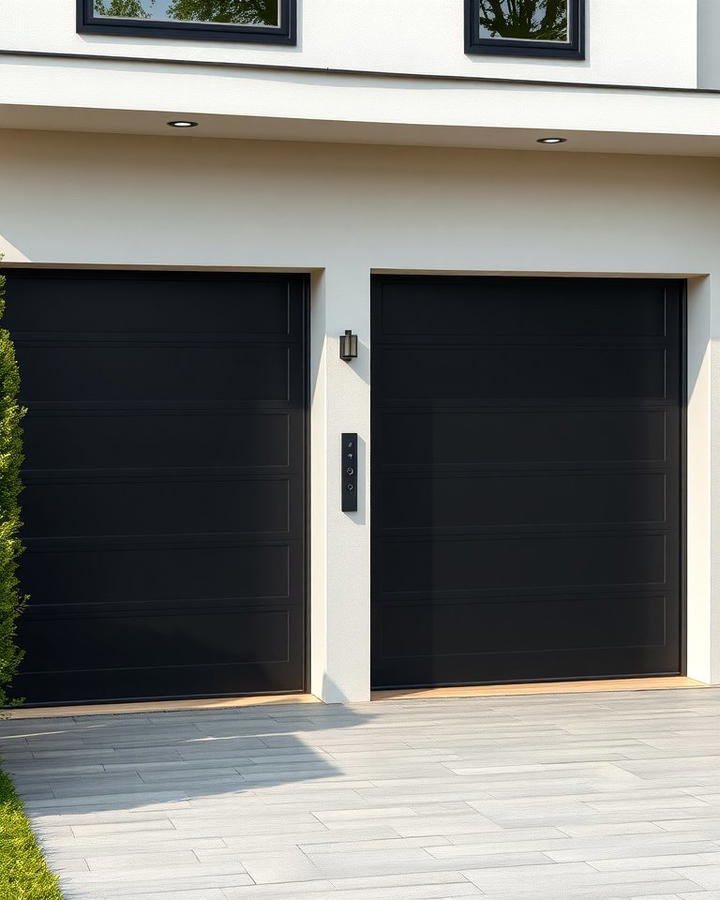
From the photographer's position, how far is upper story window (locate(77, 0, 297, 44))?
7160mm

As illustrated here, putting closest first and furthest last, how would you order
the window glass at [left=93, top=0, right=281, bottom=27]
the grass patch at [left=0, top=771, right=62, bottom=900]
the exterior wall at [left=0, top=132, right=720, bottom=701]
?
the grass patch at [left=0, top=771, right=62, bottom=900] < the window glass at [left=93, top=0, right=281, bottom=27] < the exterior wall at [left=0, top=132, right=720, bottom=701]

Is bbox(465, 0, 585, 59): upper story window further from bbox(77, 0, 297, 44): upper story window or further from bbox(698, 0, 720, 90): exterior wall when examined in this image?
bbox(77, 0, 297, 44): upper story window

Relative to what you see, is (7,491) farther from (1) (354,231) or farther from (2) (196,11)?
(2) (196,11)

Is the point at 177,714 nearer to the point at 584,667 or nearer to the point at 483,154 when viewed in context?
the point at 584,667

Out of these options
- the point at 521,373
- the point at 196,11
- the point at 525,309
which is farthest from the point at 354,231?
the point at 196,11

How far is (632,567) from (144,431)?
3.15m

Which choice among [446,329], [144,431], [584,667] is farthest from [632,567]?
[144,431]

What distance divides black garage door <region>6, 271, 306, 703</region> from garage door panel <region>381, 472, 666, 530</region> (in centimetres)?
67

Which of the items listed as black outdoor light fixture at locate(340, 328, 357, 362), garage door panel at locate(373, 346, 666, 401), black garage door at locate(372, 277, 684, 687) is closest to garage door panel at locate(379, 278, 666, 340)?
black garage door at locate(372, 277, 684, 687)

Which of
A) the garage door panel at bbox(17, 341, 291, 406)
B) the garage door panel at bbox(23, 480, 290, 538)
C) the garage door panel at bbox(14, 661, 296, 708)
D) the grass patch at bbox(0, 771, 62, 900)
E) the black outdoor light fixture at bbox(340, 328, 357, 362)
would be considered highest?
the black outdoor light fixture at bbox(340, 328, 357, 362)

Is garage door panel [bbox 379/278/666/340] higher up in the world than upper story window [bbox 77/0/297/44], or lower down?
lower down

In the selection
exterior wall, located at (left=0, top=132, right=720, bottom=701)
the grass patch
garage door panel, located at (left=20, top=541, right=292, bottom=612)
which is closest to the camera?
the grass patch

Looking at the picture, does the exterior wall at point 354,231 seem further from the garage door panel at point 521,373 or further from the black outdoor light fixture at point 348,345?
the garage door panel at point 521,373

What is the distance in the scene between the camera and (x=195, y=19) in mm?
7324
